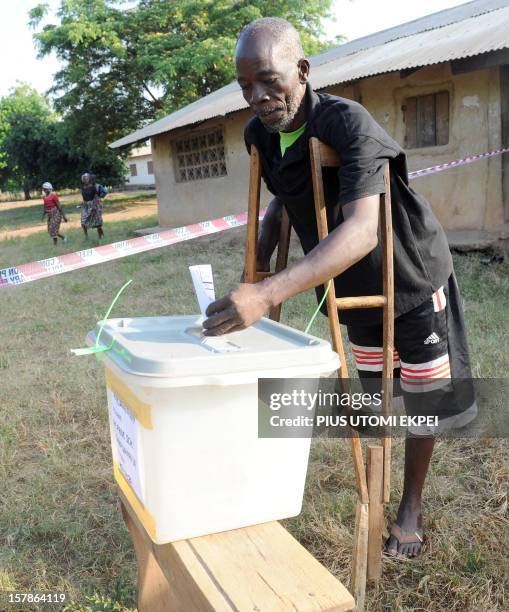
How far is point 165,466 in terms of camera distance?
1194 millimetres

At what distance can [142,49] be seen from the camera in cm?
1930

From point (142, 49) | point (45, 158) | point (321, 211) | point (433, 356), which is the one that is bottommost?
point (433, 356)

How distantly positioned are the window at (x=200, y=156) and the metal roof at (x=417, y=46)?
0.74m

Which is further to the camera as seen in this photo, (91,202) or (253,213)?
(91,202)

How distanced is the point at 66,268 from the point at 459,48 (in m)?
4.71

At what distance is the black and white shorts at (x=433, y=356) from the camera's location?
1846 mm

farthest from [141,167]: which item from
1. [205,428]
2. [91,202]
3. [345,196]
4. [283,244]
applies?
[205,428]

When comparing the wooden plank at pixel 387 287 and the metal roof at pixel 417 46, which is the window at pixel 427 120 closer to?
the metal roof at pixel 417 46

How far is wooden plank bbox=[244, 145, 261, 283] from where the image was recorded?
5.72 ft

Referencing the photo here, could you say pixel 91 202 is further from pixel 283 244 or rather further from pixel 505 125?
pixel 283 244

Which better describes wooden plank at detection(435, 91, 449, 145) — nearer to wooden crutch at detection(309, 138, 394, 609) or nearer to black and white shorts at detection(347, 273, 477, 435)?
black and white shorts at detection(347, 273, 477, 435)

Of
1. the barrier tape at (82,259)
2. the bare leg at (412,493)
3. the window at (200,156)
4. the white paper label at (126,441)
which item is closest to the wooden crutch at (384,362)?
the bare leg at (412,493)

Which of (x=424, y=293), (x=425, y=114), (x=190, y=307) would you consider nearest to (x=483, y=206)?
(x=425, y=114)

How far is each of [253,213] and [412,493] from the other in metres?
1.13
